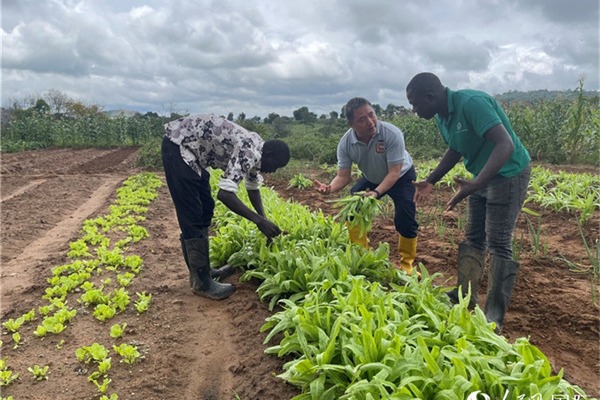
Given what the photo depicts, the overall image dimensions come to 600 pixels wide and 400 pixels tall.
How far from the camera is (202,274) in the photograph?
4215mm

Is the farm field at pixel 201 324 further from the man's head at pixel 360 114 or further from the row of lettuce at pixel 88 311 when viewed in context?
the man's head at pixel 360 114

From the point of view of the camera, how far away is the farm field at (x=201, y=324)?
9.62 ft

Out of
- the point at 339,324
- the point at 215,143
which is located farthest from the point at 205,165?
the point at 339,324

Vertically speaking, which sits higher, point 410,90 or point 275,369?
point 410,90

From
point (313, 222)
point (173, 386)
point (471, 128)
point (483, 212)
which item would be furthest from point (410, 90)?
point (173, 386)

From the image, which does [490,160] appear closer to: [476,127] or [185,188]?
[476,127]

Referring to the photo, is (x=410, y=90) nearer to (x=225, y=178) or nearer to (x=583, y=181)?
(x=225, y=178)

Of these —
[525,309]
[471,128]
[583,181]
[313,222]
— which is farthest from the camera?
[583,181]

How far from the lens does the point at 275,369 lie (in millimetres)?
2818

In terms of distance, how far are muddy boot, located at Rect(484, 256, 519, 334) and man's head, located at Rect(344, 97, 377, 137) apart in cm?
158

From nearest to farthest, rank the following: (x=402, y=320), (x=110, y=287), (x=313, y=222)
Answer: (x=402, y=320), (x=110, y=287), (x=313, y=222)

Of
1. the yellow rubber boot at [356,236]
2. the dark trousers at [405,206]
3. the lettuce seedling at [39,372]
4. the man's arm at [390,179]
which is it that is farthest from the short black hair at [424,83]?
the lettuce seedling at [39,372]

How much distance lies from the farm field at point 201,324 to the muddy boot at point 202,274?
0.30ft

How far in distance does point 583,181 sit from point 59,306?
26.6ft
